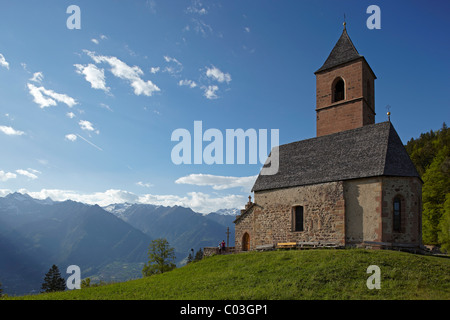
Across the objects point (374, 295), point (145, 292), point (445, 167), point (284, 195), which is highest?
point (445, 167)

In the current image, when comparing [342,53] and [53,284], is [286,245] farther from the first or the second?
[53,284]

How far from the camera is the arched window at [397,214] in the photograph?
22984 millimetres

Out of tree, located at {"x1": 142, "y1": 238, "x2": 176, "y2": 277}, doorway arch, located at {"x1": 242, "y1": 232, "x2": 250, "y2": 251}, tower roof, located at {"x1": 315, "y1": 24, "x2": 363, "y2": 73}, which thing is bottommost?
tree, located at {"x1": 142, "y1": 238, "x2": 176, "y2": 277}

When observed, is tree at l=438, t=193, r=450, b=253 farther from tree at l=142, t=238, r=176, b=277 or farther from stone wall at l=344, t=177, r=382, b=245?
tree at l=142, t=238, r=176, b=277

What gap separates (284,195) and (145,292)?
15.8 meters

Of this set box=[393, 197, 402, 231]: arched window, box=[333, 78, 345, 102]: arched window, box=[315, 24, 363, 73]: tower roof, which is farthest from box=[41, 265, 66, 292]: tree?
box=[393, 197, 402, 231]: arched window

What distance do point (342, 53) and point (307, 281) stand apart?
26.3 m

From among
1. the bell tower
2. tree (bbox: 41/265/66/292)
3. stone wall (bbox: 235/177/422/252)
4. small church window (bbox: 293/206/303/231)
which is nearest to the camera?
stone wall (bbox: 235/177/422/252)

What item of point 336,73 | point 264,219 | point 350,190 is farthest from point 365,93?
point 264,219

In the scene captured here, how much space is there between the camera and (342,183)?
24.8 meters

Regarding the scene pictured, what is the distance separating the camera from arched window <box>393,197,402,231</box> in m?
23.0

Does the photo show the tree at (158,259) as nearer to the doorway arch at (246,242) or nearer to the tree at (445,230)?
the doorway arch at (246,242)

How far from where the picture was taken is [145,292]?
53.2 ft
